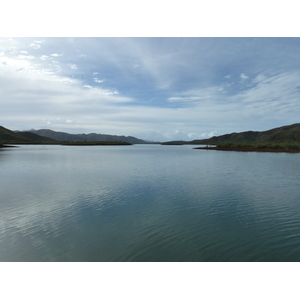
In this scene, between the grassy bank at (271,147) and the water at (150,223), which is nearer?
the water at (150,223)

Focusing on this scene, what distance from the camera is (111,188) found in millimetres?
19750

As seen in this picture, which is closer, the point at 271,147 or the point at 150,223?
the point at 150,223

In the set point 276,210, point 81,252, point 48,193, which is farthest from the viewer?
point 48,193

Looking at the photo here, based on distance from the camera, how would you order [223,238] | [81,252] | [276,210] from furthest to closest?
[276,210] → [223,238] → [81,252]

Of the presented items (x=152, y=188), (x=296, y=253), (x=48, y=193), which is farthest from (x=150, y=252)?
(x=48, y=193)

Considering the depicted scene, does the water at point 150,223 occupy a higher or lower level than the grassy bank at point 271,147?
lower

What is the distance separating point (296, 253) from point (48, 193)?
1869 centimetres

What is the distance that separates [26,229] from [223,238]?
10.7 meters

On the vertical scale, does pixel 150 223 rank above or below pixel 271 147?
below

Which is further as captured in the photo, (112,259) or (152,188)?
(152,188)

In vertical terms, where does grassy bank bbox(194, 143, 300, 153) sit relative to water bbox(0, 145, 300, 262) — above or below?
above

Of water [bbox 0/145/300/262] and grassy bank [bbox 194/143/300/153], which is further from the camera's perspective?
grassy bank [bbox 194/143/300/153]

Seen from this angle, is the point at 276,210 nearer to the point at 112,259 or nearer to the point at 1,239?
the point at 112,259

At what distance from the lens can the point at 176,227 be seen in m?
10.8
